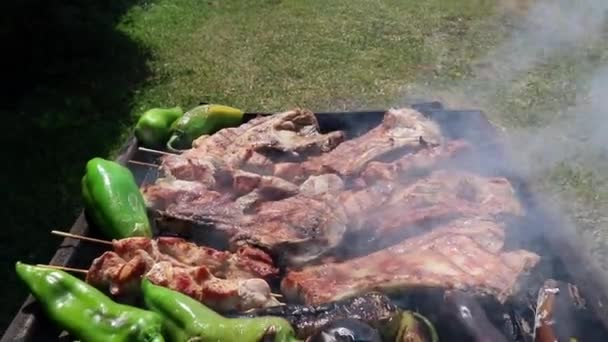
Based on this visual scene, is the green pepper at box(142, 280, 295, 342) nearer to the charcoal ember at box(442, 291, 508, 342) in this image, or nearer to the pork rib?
the charcoal ember at box(442, 291, 508, 342)

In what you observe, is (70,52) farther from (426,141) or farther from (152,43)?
(426,141)

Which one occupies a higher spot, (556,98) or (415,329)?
(415,329)

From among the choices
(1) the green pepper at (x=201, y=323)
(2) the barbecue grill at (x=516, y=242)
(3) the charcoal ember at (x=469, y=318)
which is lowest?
(2) the barbecue grill at (x=516, y=242)

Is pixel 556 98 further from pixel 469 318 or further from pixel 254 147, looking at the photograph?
pixel 469 318

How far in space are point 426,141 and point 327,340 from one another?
2472 millimetres

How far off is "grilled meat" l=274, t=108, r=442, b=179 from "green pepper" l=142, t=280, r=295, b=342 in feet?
5.72

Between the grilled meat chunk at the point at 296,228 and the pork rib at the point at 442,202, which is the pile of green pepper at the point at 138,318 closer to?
the grilled meat chunk at the point at 296,228

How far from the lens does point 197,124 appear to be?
6781 mm

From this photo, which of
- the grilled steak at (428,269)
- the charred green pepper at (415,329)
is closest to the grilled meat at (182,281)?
the grilled steak at (428,269)

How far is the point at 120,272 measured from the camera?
468cm

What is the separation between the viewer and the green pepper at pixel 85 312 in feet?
13.9

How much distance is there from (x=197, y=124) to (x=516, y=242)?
119 inches

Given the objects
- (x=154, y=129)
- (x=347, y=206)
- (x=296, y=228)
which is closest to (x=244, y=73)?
(x=154, y=129)

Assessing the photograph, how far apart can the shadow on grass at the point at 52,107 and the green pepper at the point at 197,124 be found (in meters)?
1.78
